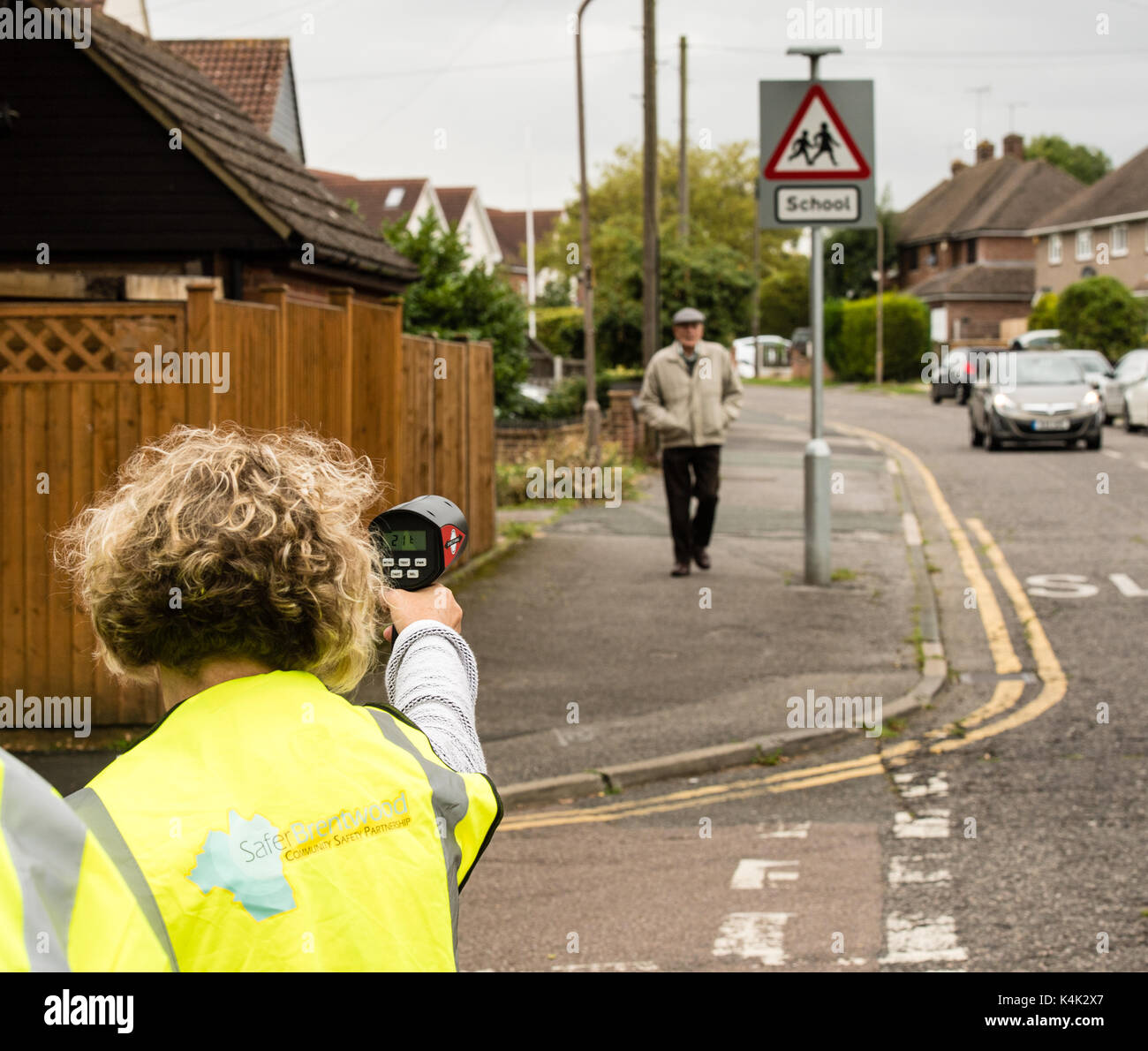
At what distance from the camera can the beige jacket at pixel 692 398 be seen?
11.9 metres

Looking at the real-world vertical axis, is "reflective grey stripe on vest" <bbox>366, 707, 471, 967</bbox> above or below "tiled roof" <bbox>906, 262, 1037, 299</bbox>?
below

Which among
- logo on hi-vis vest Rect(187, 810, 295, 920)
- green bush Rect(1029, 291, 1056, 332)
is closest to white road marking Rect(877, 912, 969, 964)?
logo on hi-vis vest Rect(187, 810, 295, 920)

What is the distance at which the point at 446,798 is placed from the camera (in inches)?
67.6

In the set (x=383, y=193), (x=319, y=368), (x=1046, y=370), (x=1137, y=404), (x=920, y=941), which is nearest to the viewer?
(x=920, y=941)

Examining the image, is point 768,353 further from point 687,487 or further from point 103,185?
point 103,185

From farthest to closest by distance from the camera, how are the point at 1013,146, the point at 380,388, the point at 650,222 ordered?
1. the point at 1013,146
2. the point at 650,222
3. the point at 380,388

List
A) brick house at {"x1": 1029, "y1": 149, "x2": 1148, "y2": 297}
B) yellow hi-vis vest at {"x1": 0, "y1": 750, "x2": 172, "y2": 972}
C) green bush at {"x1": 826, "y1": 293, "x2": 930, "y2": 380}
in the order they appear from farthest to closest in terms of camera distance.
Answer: green bush at {"x1": 826, "y1": 293, "x2": 930, "y2": 380} < brick house at {"x1": 1029, "y1": 149, "x2": 1148, "y2": 297} < yellow hi-vis vest at {"x1": 0, "y1": 750, "x2": 172, "y2": 972}

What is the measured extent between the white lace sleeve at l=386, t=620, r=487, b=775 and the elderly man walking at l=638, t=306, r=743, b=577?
386 inches

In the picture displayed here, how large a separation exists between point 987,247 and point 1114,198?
13.8 metres

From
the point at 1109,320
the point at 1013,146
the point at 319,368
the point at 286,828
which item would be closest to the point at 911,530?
the point at 319,368

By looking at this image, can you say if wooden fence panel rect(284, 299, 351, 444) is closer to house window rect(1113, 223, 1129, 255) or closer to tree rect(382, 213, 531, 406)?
tree rect(382, 213, 531, 406)

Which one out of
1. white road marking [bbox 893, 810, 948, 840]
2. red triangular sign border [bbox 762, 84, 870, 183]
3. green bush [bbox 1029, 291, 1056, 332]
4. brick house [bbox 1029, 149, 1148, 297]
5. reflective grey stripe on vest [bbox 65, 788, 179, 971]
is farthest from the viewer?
brick house [bbox 1029, 149, 1148, 297]

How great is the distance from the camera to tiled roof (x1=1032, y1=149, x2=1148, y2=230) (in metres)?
59.7
